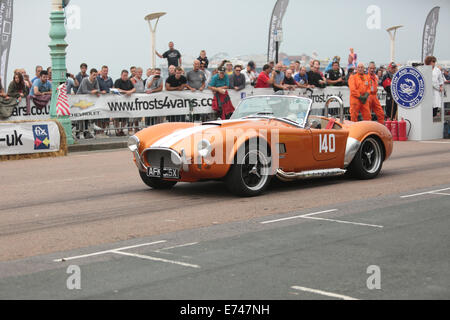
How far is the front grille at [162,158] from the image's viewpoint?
9.39 m

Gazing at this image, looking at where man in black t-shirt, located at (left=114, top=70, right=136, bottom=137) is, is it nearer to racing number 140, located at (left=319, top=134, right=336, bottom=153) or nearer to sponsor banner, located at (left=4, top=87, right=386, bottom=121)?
sponsor banner, located at (left=4, top=87, right=386, bottom=121)

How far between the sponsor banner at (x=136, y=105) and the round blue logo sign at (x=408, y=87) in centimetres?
324

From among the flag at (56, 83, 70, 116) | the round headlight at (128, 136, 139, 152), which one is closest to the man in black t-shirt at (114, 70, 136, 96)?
the flag at (56, 83, 70, 116)

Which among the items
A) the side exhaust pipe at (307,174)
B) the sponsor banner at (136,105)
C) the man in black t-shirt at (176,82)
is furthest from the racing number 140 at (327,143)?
the man in black t-shirt at (176,82)

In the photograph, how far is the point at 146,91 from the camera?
19.3m

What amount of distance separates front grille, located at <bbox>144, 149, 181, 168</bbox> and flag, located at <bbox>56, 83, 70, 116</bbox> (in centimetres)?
784

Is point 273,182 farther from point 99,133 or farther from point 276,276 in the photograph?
point 99,133

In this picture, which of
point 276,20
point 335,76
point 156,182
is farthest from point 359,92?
point 276,20

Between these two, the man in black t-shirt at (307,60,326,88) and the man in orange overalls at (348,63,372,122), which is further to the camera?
the man in black t-shirt at (307,60,326,88)

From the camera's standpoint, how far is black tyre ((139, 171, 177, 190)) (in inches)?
411

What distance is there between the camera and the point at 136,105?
19.0 m

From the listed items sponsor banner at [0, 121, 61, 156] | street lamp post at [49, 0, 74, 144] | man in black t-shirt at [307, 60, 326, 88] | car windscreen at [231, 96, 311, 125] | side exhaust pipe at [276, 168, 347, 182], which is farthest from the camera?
man in black t-shirt at [307, 60, 326, 88]
